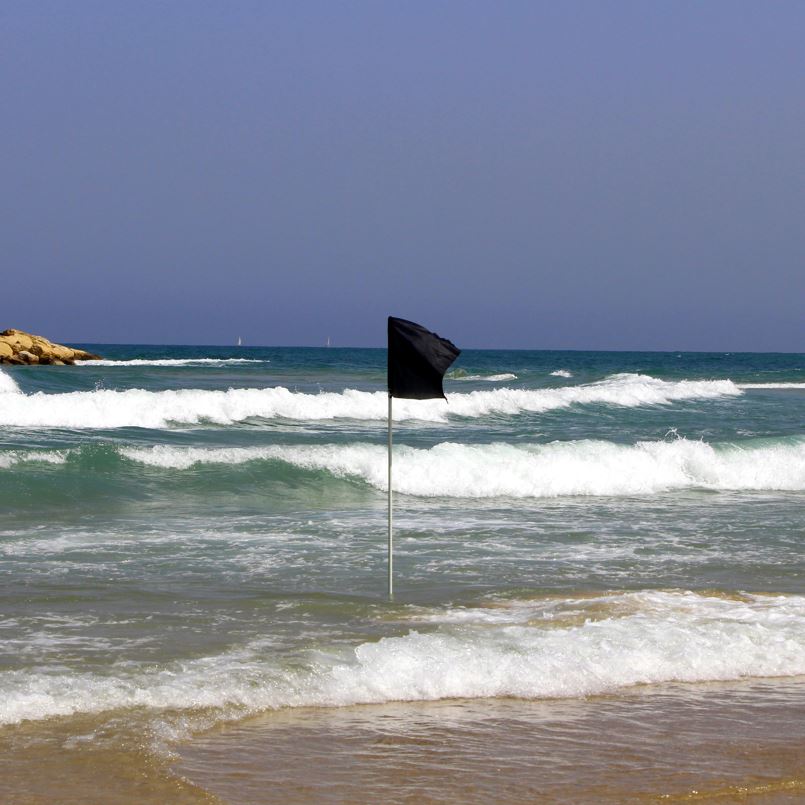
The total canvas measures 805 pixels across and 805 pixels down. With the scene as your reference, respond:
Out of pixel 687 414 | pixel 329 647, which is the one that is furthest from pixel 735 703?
pixel 687 414

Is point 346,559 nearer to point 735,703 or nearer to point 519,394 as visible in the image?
point 735,703

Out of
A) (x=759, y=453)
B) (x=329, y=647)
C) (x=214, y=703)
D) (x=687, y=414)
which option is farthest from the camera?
(x=687, y=414)

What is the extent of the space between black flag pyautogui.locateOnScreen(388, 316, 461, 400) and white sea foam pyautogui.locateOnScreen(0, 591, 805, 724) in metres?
1.64

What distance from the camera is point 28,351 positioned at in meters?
59.8

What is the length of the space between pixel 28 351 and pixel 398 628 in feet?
185

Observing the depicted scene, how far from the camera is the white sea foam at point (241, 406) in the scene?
26234 millimetres

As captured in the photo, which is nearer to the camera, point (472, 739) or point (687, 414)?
point (472, 739)

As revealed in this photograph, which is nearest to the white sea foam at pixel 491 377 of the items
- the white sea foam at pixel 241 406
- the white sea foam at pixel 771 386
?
the white sea foam at pixel 771 386

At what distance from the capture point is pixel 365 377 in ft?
178

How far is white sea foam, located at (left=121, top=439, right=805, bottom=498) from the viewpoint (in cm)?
1628

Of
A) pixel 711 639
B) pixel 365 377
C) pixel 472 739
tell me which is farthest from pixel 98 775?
pixel 365 377

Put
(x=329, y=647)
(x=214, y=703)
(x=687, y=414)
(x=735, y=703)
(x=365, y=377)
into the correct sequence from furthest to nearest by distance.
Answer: (x=365, y=377)
(x=687, y=414)
(x=329, y=647)
(x=735, y=703)
(x=214, y=703)

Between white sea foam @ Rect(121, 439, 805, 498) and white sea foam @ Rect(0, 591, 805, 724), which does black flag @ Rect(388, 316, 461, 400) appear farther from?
white sea foam @ Rect(121, 439, 805, 498)

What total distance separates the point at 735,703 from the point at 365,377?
4828cm
